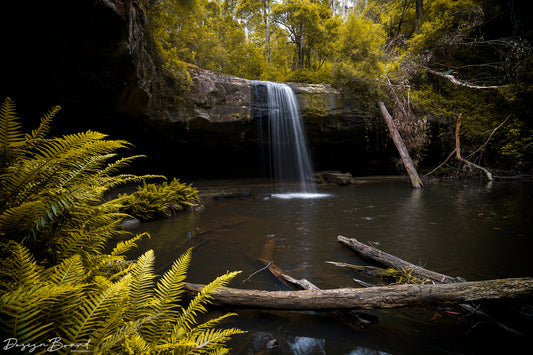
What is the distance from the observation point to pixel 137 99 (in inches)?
288

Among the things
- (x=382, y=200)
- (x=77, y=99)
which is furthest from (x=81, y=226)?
(x=382, y=200)

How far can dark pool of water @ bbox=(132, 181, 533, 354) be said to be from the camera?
1.71 meters

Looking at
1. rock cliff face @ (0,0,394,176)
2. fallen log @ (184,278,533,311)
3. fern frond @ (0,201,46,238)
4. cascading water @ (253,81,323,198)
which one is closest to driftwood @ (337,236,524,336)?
fallen log @ (184,278,533,311)

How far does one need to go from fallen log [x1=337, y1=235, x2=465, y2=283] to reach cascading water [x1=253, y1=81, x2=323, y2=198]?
6634mm

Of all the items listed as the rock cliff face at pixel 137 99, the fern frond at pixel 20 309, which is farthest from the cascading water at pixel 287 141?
the fern frond at pixel 20 309

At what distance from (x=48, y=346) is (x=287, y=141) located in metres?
12.7

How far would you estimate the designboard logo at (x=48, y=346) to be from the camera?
604mm

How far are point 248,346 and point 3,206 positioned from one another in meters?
1.76

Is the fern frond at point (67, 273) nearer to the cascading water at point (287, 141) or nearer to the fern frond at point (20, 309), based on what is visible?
the fern frond at point (20, 309)

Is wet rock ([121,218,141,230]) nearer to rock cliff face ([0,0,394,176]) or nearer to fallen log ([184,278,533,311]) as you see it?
rock cliff face ([0,0,394,176])

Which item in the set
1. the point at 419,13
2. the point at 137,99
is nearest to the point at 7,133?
the point at 137,99

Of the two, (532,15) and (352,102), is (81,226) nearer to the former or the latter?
(352,102)

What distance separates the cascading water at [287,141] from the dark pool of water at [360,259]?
4416 millimetres

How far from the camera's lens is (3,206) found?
1022 mm
